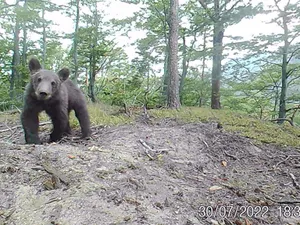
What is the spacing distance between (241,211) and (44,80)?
280 centimetres

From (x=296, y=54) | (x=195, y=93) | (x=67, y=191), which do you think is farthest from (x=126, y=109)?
(x=195, y=93)

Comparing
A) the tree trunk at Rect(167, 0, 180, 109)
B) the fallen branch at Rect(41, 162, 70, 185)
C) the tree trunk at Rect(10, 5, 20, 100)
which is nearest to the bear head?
the fallen branch at Rect(41, 162, 70, 185)

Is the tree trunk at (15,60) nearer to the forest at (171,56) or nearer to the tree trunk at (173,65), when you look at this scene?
the forest at (171,56)

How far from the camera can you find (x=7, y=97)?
13.8m

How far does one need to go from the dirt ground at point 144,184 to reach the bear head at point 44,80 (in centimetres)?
78

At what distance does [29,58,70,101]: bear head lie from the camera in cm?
367

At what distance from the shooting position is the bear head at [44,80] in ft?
12.1

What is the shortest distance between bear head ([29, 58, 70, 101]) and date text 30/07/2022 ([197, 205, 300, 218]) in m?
2.39

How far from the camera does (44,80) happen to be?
3.77 metres

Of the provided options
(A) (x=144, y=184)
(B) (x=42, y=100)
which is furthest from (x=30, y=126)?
(A) (x=144, y=184)

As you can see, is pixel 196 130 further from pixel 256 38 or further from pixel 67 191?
pixel 256 38

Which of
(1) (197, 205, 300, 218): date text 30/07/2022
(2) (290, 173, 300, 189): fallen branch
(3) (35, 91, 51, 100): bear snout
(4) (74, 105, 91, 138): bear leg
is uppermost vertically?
(3) (35, 91, 51, 100): bear snout
